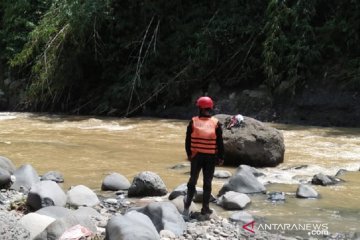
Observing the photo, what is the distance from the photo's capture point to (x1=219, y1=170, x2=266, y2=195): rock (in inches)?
264

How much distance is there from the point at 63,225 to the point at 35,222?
376 millimetres

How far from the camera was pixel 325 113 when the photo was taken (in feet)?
45.5

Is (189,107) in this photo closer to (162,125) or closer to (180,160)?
(162,125)

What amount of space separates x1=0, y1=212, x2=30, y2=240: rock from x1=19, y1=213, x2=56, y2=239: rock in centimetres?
5

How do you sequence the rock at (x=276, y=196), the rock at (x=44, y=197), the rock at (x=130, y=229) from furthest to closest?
the rock at (x=276, y=196), the rock at (x=44, y=197), the rock at (x=130, y=229)

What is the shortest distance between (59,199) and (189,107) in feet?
32.4

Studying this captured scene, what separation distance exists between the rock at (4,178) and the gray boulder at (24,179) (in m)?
0.09

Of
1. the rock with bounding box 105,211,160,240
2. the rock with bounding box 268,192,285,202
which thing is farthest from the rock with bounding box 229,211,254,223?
the rock with bounding box 105,211,160,240

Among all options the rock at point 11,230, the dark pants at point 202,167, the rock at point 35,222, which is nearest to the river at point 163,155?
the dark pants at point 202,167

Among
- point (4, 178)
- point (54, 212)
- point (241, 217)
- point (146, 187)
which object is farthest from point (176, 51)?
point (54, 212)

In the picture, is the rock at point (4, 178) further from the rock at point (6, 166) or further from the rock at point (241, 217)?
the rock at point (241, 217)

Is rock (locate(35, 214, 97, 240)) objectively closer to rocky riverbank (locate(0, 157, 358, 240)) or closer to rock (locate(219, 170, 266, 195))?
rocky riverbank (locate(0, 157, 358, 240))

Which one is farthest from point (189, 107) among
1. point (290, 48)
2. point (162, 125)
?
point (290, 48)

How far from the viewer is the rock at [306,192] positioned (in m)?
6.54
